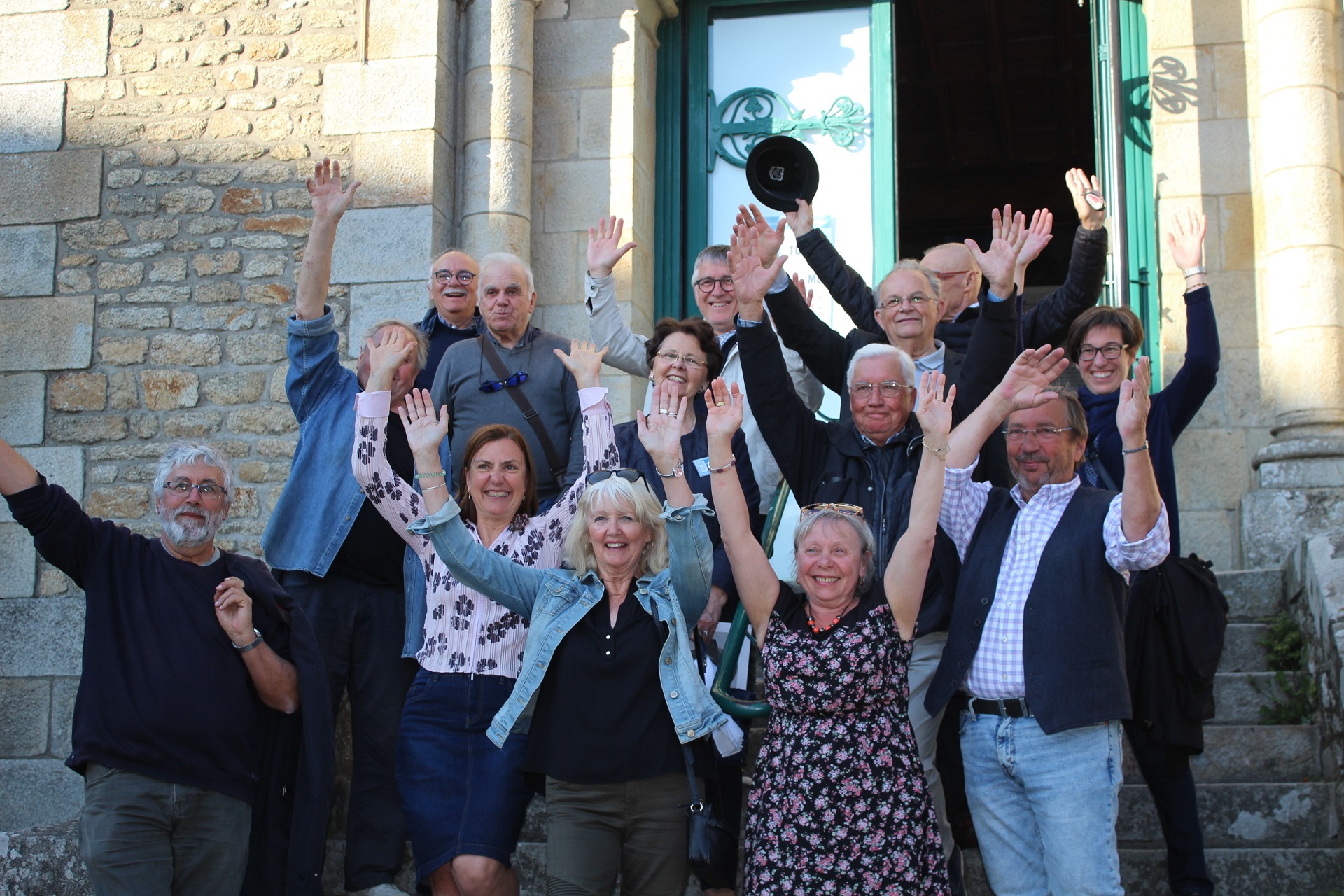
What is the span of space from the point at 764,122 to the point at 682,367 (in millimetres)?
3578

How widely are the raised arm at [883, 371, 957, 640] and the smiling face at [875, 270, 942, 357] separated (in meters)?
0.97

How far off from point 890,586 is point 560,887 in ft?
3.70

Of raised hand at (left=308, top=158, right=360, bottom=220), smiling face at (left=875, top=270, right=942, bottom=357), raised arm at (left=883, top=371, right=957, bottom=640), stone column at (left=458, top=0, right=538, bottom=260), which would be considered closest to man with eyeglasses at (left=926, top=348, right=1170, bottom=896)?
raised arm at (left=883, top=371, right=957, bottom=640)

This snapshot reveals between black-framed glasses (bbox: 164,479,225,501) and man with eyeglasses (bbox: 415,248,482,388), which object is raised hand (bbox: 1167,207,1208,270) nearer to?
man with eyeglasses (bbox: 415,248,482,388)

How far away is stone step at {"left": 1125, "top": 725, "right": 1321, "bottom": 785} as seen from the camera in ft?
14.3

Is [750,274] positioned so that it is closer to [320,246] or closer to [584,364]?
[584,364]

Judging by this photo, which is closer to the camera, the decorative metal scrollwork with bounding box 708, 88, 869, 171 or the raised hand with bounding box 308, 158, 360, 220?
the raised hand with bounding box 308, 158, 360, 220

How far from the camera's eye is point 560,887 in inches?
131

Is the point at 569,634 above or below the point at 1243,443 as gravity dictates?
below

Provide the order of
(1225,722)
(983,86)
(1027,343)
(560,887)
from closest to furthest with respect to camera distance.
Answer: (560,887)
(1225,722)
(1027,343)
(983,86)

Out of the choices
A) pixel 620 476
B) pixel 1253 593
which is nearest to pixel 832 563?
pixel 620 476

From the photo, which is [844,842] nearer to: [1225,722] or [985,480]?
[985,480]

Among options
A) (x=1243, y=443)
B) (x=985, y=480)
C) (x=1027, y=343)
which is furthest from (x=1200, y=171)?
(x=985, y=480)

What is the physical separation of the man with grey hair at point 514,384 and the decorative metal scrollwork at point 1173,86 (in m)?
3.81
